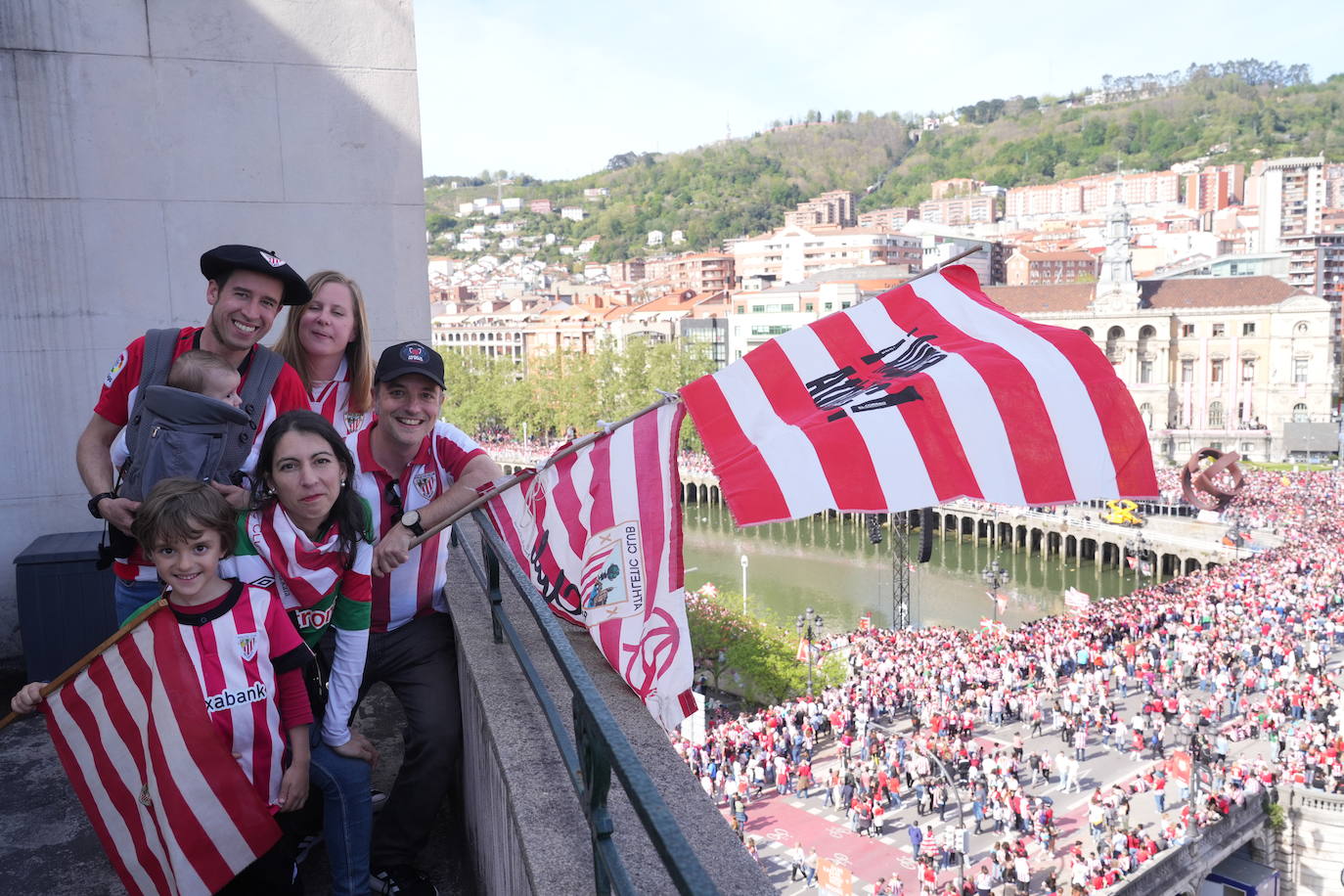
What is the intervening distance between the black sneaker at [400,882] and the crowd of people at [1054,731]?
1088 cm

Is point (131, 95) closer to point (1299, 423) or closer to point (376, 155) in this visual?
point (376, 155)

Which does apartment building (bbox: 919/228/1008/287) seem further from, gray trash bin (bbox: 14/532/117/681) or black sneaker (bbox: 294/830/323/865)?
black sneaker (bbox: 294/830/323/865)

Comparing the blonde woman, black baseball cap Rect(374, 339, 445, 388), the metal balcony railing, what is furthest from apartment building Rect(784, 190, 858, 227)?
the metal balcony railing

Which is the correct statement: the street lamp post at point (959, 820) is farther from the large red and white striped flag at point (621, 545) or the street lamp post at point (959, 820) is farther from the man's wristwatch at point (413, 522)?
the man's wristwatch at point (413, 522)

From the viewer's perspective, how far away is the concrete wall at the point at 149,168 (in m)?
4.77

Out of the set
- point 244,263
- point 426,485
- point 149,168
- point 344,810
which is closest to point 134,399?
point 244,263

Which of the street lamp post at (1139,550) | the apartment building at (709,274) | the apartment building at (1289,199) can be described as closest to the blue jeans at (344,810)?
the street lamp post at (1139,550)

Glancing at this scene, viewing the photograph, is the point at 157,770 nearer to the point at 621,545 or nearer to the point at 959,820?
the point at 621,545

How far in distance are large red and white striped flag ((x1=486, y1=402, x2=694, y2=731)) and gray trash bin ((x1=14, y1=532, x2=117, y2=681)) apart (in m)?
2.04

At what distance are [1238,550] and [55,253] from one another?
38637 millimetres

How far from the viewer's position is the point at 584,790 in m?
1.65

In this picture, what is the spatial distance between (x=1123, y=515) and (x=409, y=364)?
4213 cm

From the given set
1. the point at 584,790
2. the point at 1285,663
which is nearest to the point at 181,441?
the point at 584,790

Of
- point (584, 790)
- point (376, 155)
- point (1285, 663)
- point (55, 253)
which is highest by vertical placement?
point (376, 155)
